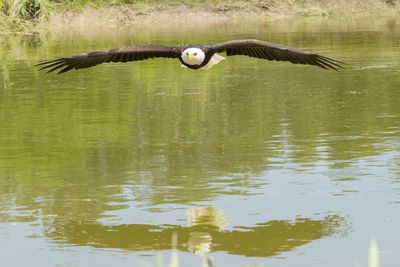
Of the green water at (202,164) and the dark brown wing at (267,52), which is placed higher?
the dark brown wing at (267,52)

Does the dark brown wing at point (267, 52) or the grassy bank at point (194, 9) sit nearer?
the dark brown wing at point (267, 52)

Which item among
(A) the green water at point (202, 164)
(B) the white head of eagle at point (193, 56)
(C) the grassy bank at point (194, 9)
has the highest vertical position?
(C) the grassy bank at point (194, 9)

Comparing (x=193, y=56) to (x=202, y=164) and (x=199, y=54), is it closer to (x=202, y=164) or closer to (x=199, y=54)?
(x=199, y=54)

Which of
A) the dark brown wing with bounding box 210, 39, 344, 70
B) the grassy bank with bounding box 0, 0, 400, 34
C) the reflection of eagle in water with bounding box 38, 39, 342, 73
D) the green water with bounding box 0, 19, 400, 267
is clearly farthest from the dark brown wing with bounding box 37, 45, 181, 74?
the grassy bank with bounding box 0, 0, 400, 34

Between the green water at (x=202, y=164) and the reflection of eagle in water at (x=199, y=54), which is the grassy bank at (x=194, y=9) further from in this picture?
the reflection of eagle in water at (x=199, y=54)

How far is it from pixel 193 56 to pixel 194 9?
21.7 meters

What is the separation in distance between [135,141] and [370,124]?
283 cm

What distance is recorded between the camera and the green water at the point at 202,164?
848 cm

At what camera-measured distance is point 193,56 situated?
36.6ft

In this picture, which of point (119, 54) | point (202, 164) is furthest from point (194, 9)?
point (202, 164)

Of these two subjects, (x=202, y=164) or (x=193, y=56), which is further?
(x=202, y=164)

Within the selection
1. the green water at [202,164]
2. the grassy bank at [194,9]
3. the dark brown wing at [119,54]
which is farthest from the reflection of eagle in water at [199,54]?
the grassy bank at [194,9]

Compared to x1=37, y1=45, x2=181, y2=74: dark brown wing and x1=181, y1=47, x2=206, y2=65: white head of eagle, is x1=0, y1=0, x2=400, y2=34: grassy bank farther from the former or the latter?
x1=181, y1=47, x2=206, y2=65: white head of eagle

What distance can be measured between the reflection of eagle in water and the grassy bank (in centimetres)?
1931
